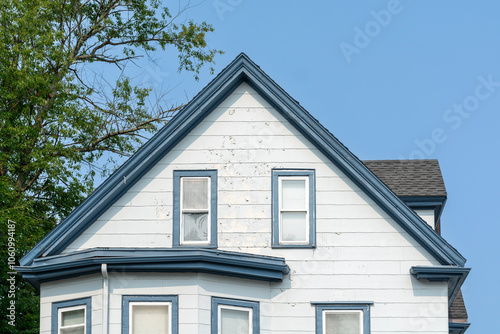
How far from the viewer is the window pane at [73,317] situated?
24.5 m

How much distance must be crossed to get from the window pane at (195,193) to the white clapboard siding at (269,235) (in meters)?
0.35

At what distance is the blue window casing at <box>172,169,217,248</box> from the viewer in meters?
25.4

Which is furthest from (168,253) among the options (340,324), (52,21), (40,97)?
(52,21)

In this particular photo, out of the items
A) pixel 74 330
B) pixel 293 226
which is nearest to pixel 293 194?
pixel 293 226

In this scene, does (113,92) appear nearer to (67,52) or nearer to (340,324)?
(67,52)

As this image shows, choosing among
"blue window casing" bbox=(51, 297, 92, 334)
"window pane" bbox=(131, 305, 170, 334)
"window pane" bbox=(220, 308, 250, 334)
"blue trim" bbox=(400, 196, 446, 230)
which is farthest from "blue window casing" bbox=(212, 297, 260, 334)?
"blue trim" bbox=(400, 196, 446, 230)

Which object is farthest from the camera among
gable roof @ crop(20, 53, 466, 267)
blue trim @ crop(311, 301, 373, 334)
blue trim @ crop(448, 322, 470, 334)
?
blue trim @ crop(448, 322, 470, 334)

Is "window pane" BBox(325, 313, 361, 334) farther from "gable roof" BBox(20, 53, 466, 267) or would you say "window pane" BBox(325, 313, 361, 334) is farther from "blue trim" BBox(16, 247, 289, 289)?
"gable roof" BBox(20, 53, 466, 267)

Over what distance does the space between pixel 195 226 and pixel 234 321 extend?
8.95ft

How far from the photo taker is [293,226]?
2575 centimetres

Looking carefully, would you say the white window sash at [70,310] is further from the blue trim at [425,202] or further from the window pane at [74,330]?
the blue trim at [425,202]

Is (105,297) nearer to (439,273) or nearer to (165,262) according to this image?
(165,262)

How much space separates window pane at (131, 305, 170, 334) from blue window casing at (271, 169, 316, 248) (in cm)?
332

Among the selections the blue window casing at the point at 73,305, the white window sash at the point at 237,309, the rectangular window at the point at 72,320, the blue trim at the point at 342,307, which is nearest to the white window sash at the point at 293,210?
the blue trim at the point at 342,307
